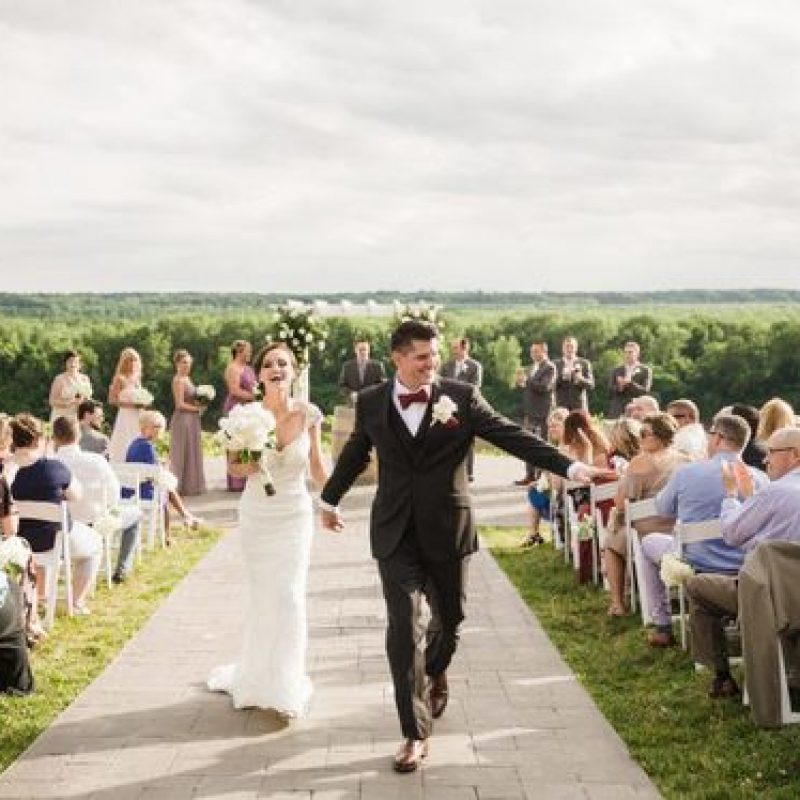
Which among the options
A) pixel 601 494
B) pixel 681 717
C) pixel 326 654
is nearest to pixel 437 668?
pixel 681 717

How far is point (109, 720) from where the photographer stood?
21.3 feet

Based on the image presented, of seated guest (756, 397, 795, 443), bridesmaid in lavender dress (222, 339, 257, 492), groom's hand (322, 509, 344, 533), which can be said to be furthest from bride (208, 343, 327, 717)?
bridesmaid in lavender dress (222, 339, 257, 492)

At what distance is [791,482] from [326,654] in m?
3.20

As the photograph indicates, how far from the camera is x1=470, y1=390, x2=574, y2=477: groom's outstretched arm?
18.9 feet

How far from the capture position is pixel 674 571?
722cm

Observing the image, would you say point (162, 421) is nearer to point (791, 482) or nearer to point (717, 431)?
Answer: point (717, 431)

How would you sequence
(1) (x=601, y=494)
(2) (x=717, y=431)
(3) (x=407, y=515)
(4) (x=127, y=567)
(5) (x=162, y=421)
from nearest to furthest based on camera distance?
(3) (x=407, y=515), (2) (x=717, y=431), (1) (x=601, y=494), (4) (x=127, y=567), (5) (x=162, y=421)

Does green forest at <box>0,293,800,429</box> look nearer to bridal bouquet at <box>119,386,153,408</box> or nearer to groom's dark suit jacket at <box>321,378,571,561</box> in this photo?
bridal bouquet at <box>119,386,153,408</box>

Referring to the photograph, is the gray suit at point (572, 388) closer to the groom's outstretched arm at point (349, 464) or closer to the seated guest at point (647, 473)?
the seated guest at point (647, 473)

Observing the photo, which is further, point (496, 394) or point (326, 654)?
point (496, 394)

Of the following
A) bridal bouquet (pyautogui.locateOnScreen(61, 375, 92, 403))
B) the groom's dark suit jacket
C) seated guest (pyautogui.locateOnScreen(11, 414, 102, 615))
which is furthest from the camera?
bridal bouquet (pyautogui.locateOnScreen(61, 375, 92, 403))

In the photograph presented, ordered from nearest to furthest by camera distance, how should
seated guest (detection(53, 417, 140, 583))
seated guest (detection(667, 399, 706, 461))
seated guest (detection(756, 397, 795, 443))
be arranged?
seated guest (detection(756, 397, 795, 443)), seated guest (detection(53, 417, 140, 583)), seated guest (detection(667, 399, 706, 461))

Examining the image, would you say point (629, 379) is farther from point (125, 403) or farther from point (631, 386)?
point (125, 403)

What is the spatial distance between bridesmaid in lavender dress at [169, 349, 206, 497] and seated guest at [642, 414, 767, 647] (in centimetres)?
867
